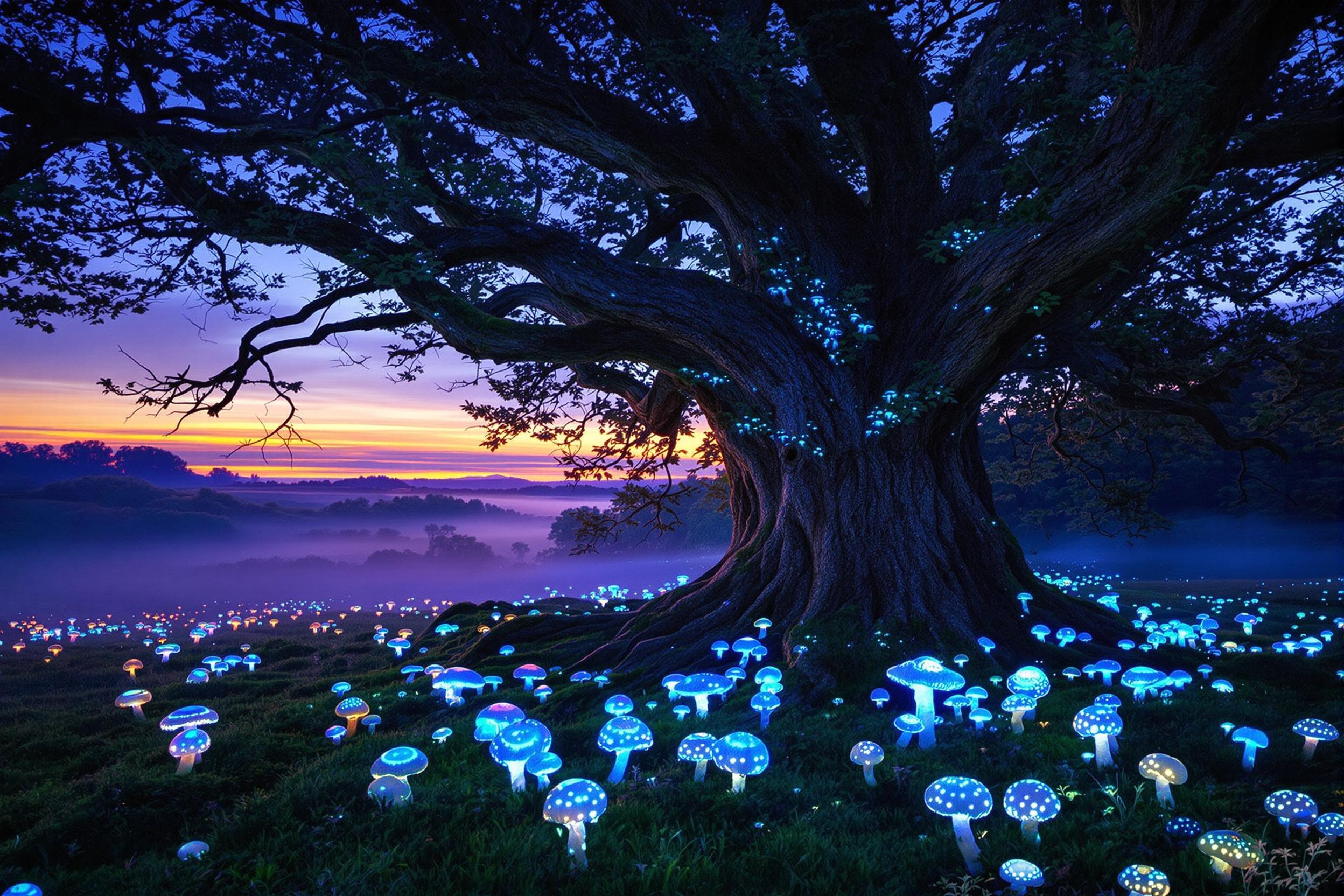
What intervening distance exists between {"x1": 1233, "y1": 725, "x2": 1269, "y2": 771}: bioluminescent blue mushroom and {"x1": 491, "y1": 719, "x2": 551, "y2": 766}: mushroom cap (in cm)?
590

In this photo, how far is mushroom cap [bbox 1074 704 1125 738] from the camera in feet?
16.1

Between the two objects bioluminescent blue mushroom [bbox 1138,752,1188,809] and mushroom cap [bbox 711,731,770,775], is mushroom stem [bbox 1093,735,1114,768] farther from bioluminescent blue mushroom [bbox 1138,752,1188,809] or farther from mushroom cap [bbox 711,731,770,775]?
mushroom cap [bbox 711,731,770,775]

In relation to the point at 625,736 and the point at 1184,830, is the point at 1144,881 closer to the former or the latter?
the point at 1184,830

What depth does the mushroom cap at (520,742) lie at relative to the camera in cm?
453

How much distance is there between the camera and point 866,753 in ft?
16.4

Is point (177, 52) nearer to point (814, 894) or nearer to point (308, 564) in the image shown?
point (814, 894)

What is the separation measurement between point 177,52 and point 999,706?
1623 centimetres

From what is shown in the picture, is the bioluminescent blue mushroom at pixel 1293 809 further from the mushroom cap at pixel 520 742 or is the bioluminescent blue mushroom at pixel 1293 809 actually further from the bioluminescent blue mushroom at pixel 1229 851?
the mushroom cap at pixel 520 742

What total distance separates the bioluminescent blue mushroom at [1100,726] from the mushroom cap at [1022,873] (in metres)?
1.99

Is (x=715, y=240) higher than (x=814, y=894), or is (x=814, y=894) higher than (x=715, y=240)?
(x=715, y=240)

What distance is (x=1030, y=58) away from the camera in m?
10.4

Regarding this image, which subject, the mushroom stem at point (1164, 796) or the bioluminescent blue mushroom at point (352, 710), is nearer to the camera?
the mushroom stem at point (1164, 796)

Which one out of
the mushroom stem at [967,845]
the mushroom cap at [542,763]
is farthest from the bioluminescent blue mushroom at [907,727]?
the mushroom cap at [542,763]

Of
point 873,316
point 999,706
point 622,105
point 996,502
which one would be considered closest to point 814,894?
point 999,706
